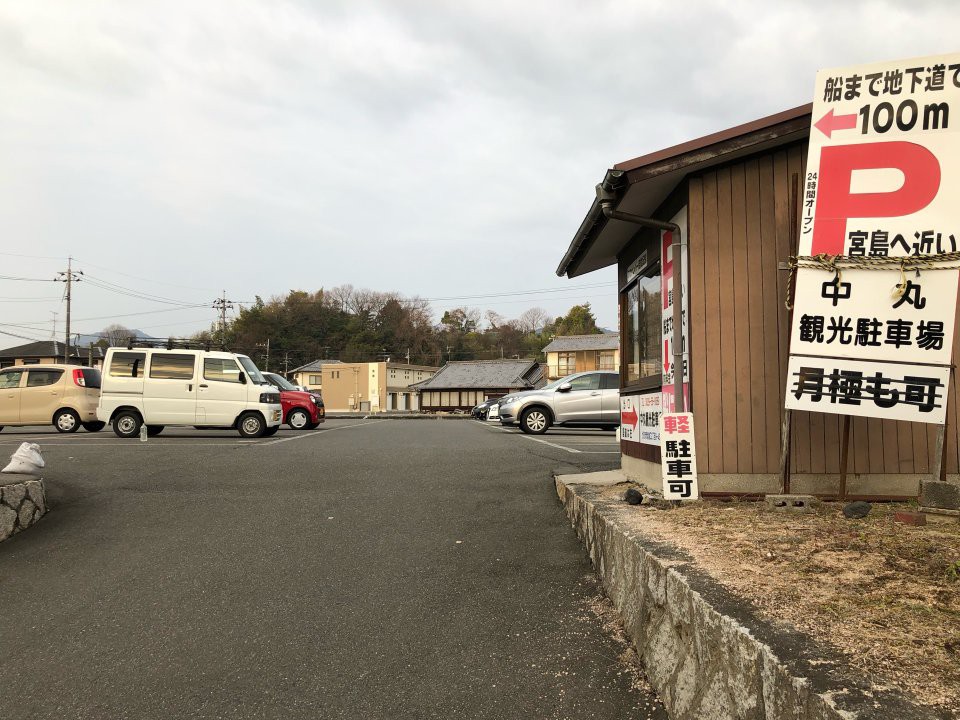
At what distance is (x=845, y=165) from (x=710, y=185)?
1024mm

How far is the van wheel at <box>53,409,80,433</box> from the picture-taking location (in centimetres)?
1641

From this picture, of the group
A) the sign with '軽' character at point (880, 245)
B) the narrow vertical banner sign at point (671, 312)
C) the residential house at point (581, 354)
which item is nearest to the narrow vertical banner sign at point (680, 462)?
the narrow vertical banner sign at point (671, 312)

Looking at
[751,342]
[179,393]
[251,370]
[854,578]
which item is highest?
[751,342]

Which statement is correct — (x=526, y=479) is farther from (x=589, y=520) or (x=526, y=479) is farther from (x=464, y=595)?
(x=464, y=595)

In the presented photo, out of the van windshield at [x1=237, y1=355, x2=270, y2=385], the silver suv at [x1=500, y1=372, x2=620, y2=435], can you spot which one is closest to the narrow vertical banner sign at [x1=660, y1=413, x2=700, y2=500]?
the silver suv at [x1=500, y1=372, x2=620, y2=435]

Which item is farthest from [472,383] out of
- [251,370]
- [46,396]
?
[46,396]

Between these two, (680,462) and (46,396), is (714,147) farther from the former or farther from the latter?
(46,396)

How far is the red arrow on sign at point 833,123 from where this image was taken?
4660 millimetres

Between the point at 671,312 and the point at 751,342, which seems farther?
the point at 671,312

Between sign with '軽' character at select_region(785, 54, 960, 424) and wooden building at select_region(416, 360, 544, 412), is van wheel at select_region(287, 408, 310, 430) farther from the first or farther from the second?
wooden building at select_region(416, 360, 544, 412)

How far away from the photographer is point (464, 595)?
4363mm

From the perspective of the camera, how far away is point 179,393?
583 inches

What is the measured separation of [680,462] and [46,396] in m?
16.6

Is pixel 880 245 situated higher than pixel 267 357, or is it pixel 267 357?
pixel 267 357
